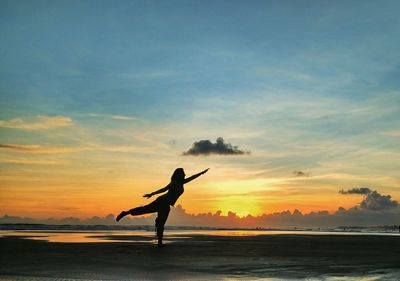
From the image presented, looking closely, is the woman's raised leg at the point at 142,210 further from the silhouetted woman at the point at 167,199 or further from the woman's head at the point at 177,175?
the woman's head at the point at 177,175

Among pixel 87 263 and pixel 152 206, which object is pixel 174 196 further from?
pixel 87 263

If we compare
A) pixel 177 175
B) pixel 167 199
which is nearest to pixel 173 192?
pixel 167 199

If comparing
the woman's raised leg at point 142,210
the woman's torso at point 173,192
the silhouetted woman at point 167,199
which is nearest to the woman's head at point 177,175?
the silhouetted woman at point 167,199

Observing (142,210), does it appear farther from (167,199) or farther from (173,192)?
(173,192)

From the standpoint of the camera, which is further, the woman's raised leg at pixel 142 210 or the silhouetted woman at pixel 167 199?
the woman's raised leg at pixel 142 210

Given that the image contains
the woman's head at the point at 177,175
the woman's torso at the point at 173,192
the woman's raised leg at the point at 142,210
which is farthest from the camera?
the woman's raised leg at the point at 142,210

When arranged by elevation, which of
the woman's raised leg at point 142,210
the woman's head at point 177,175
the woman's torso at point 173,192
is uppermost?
the woman's head at point 177,175

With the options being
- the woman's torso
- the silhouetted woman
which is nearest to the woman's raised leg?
the silhouetted woman

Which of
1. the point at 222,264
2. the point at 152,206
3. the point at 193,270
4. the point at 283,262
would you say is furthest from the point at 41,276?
the point at 152,206

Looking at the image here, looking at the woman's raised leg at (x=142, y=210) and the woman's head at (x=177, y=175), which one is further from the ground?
the woman's head at (x=177, y=175)

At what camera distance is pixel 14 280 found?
11.4 meters

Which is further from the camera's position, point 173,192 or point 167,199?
point 167,199

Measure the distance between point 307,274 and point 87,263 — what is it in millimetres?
7586

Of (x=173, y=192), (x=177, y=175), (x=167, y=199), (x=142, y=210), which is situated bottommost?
(x=142, y=210)
